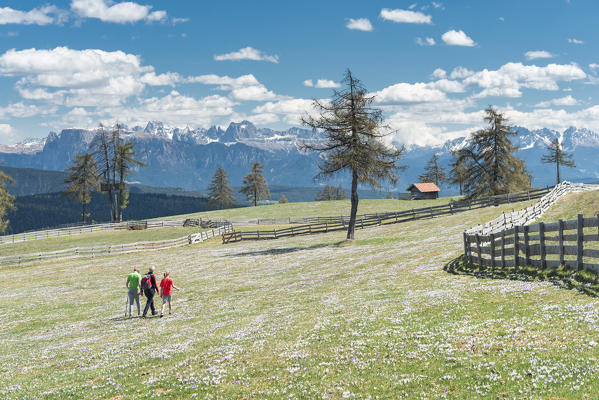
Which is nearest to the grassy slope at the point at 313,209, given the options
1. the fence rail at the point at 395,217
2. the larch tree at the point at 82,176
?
the larch tree at the point at 82,176

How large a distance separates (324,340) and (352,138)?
1270 inches

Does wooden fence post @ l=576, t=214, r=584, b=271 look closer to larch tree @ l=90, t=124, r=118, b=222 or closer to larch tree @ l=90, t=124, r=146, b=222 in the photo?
larch tree @ l=90, t=124, r=146, b=222

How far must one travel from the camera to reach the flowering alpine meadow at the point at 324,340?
9.13 meters

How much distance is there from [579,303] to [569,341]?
11.7 feet

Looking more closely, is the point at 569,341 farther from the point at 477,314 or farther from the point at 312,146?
the point at 312,146

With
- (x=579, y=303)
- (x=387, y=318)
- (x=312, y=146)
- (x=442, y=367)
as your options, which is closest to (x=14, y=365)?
(x=387, y=318)

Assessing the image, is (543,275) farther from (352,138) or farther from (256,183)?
(256,183)

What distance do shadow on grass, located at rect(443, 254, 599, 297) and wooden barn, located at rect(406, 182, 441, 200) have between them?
324 feet

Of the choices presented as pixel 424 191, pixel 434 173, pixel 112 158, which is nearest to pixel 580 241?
pixel 112 158

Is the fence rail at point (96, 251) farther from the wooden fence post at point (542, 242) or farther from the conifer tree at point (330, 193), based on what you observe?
the conifer tree at point (330, 193)

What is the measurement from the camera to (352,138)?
43.5 metres

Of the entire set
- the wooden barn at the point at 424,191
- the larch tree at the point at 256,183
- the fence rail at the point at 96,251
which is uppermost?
the larch tree at the point at 256,183

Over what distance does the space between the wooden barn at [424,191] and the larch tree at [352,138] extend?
79.0 m

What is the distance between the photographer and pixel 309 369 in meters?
10.8
